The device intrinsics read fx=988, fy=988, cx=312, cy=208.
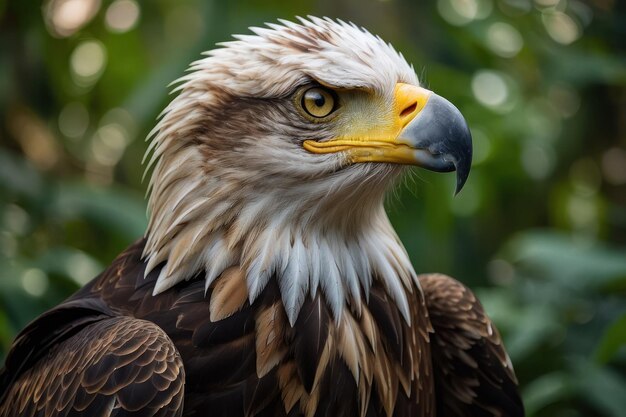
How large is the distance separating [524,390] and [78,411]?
8.58 ft

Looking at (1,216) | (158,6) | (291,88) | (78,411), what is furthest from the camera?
(158,6)

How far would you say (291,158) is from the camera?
3.36m

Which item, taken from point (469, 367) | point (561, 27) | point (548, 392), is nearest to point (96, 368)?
point (469, 367)

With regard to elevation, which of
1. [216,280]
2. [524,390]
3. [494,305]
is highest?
[216,280]

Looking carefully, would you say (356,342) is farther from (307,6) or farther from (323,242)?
(307,6)

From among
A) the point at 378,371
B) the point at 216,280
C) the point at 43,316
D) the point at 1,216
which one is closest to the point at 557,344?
the point at 378,371

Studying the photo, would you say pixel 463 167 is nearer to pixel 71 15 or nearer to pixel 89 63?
pixel 71 15

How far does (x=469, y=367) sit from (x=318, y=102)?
1.33 meters

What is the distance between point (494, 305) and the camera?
5070 mm

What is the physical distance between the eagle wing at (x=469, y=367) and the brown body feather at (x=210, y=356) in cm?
26

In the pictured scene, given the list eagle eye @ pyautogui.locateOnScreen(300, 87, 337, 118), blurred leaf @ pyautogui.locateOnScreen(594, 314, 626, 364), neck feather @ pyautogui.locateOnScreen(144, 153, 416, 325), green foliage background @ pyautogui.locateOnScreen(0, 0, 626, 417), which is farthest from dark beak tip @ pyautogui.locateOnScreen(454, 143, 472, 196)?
green foliage background @ pyautogui.locateOnScreen(0, 0, 626, 417)

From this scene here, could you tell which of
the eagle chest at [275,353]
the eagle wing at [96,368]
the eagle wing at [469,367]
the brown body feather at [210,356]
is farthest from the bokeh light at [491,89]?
the eagle wing at [96,368]

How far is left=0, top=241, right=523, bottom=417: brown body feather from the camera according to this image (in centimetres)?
315

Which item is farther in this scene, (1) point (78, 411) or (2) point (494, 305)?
(2) point (494, 305)
